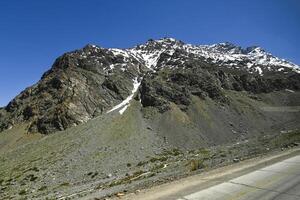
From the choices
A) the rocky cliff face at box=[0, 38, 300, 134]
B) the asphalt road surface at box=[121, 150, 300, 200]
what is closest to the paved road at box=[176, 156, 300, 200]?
the asphalt road surface at box=[121, 150, 300, 200]

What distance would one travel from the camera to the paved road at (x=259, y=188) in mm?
15539

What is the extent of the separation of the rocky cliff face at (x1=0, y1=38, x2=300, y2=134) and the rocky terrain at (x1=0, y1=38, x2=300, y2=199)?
0.43 m

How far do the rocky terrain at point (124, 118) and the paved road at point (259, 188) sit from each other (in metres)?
35.8

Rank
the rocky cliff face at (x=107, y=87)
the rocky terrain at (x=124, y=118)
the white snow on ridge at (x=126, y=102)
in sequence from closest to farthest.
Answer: the rocky terrain at (x=124, y=118) < the white snow on ridge at (x=126, y=102) < the rocky cliff face at (x=107, y=87)

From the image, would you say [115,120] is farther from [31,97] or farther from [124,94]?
[31,97]

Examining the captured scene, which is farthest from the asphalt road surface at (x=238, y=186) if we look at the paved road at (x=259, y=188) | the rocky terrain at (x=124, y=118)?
the rocky terrain at (x=124, y=118)

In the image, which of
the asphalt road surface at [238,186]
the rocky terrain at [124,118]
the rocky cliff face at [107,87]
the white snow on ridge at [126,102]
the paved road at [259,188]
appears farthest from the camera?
the rocky cliff face at [107,87]

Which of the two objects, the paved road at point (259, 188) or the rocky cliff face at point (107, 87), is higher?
the rocky cliff face at point (107, 87)

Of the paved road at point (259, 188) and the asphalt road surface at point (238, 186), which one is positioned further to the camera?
the asphalt road surface at point (238, 186)

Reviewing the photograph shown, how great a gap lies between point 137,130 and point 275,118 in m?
60.4

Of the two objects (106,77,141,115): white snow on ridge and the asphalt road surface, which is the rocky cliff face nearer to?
(106,77,141,115): white snow on ridge

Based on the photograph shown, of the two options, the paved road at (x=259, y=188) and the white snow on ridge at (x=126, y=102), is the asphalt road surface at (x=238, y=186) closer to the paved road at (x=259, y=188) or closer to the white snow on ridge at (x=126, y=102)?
the paved road at (x=259, y=188)

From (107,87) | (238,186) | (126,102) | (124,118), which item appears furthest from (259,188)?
(107,87)

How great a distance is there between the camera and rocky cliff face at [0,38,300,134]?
126m
